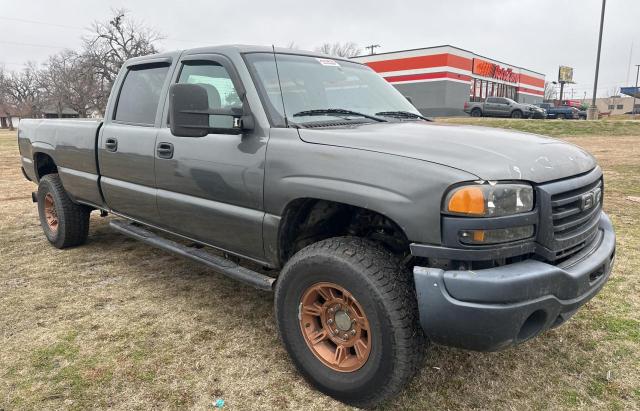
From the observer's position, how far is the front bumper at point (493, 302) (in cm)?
200

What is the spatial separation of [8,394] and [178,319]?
1119 mm

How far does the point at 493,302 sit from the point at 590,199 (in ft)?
3.04

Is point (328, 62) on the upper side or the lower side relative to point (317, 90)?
upper

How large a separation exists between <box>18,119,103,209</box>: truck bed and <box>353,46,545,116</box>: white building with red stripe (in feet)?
106

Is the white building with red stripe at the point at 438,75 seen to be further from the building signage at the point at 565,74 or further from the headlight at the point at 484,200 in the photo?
the headlight at the point at 484,200

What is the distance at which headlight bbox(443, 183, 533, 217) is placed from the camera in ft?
6.61

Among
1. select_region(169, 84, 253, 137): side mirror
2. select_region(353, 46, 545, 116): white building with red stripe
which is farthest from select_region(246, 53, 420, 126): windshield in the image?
Answer: select_region(353, 46, 545, 116): white building with red stripe

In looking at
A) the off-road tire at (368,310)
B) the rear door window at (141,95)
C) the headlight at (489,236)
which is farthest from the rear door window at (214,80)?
the headlight at (489,236)

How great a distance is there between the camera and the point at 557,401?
8.29ft

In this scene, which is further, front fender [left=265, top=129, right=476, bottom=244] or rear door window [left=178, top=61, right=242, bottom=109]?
rear door window [left=178, top=61, right=242, bottom=109]

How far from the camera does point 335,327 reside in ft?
8.43

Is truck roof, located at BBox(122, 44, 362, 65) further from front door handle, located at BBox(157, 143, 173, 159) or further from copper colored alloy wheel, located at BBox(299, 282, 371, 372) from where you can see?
copper colored alloy wheel, located at BBox(299, 282, 371, 372)

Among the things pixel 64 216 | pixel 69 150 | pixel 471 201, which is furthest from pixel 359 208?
pixel 64 216

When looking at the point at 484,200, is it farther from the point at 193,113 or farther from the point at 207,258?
the point at 207,258
